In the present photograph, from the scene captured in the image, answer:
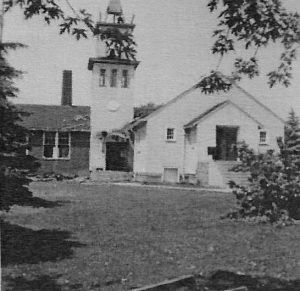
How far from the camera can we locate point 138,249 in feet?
23.3

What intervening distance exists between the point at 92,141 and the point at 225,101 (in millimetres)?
6448

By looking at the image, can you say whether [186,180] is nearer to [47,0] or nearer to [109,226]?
[109,226]

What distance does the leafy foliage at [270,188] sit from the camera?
9383 mm

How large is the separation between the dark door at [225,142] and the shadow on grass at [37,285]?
17.7 meters

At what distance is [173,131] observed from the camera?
22.9 metres

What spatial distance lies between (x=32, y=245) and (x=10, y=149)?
143 centimetres

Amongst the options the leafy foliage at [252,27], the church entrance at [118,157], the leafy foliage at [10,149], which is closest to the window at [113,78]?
the church entrance at [118,157]

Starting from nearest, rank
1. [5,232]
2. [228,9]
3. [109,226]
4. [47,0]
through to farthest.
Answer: [47,0] → [228,9] → [5,232] → [109,226]

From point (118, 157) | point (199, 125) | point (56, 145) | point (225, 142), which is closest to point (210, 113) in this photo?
point (199, 125)

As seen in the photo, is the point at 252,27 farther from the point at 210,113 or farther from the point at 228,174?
the point at 210,113

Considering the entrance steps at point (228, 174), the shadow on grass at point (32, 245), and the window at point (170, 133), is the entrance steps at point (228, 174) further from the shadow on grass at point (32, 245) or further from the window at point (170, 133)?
the shadow on grass at point (32, 245)

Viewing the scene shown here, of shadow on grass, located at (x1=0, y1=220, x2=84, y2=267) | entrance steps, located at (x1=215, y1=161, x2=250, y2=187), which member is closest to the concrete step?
entrance steps, located at (x1=215, y1=161, x2=250, y2=187)

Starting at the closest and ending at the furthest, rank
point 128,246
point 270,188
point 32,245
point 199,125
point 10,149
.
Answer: point 32,245 → point 128,246 → point 10,149 → point 270,188 → point 199,125

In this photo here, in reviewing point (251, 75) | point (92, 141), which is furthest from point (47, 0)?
point (92, 141)
